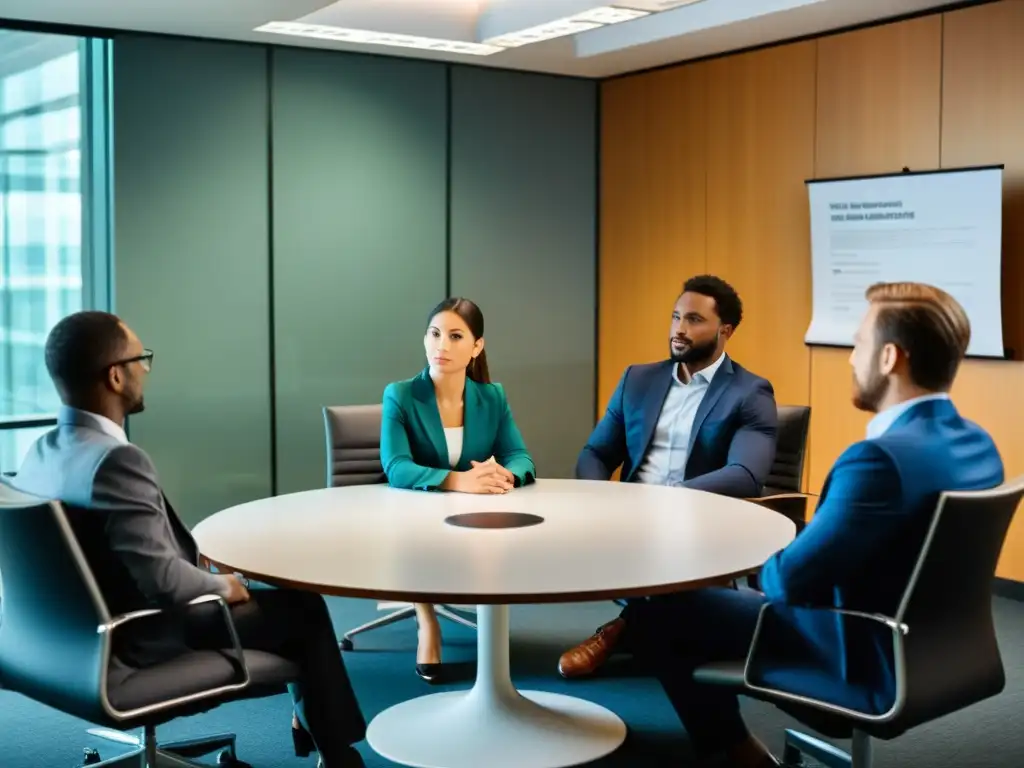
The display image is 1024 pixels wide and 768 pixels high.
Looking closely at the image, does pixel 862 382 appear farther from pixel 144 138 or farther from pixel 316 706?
pixel 144 138

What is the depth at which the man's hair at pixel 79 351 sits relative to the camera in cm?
311

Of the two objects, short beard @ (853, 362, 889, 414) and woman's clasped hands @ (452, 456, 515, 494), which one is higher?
short beard @ (853, 362, 889, 414)

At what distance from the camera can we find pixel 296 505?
4051 mm

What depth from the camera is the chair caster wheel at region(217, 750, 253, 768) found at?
12.6 ft

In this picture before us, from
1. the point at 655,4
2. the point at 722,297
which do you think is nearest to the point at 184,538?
the point at 722,297

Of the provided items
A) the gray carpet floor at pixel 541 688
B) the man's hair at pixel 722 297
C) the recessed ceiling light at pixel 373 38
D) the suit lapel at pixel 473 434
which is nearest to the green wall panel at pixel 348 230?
the recessed ceiling light at pixel 373 38

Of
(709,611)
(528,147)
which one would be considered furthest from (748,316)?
(709,611)

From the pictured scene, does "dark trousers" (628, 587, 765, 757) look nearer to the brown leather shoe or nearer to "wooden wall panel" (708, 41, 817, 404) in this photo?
the brown leather shoe

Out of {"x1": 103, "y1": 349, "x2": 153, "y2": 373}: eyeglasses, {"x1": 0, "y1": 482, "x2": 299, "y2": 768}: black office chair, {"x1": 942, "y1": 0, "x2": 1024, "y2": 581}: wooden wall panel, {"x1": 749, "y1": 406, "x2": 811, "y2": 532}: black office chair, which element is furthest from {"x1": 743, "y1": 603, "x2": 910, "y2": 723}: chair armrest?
{"x1": 942, "y1": 0, "x2": 1024, "y2": 581}: wooden wall panel

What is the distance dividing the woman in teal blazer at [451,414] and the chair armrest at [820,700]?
1.53 m

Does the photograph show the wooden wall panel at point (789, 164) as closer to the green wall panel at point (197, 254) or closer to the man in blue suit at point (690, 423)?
the man in blue suit at point (690, 423)

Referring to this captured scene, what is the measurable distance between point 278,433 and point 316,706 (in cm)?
376

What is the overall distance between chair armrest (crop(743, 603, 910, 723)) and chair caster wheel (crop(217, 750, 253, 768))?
1.66 m

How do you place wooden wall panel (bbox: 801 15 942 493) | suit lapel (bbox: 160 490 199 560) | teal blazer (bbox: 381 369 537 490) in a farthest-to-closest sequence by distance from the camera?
1. wooden wall panel (bbox: 801 15 942 493)
2. teal blazer (bbox: 381 369 537 490)
3. suit lapel (bbox: 160 490 199 560)
